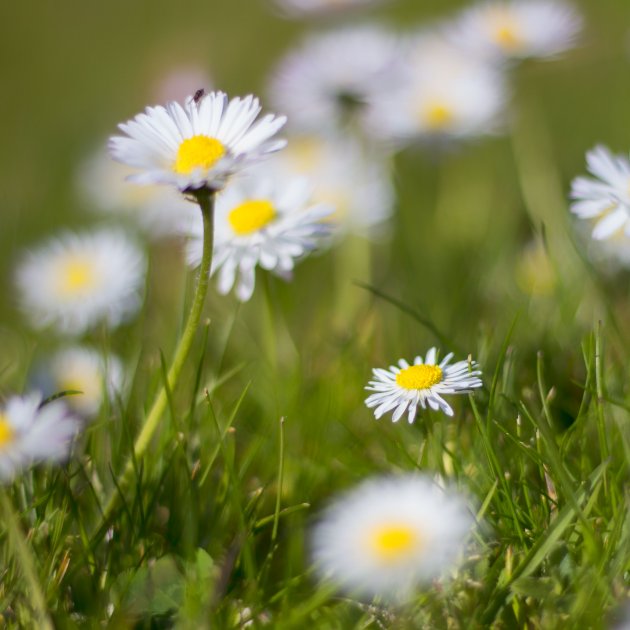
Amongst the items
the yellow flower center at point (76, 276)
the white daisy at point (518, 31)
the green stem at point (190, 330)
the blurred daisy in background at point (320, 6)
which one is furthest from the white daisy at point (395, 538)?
the blurred daisy in background at point (320, 6)

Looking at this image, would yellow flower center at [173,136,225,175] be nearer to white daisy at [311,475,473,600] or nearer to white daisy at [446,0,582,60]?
white daisy at [311,475,473,600]

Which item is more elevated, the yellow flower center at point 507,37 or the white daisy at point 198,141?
the yellow flower center at point 507,37

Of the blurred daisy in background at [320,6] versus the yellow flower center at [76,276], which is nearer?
the yellow flower center at [76,276]

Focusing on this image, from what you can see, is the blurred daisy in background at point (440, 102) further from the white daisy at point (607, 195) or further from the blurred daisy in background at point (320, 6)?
the white daisy at point (607, 195)

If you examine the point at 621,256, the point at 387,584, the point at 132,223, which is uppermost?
the point at 132,223

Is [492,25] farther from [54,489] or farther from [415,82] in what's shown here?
[54,489]

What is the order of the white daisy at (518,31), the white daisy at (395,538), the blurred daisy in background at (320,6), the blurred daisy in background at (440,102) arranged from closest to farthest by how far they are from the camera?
the white daisy at (395,538) < the white daisy at (518,31) < the blurred daisy in background at (440,102) < the blurred daisy in background at (320,6)

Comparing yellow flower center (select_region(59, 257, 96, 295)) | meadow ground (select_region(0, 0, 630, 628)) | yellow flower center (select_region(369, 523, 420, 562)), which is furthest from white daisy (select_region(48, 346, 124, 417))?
yellow flower center (select_region(369, 523, 420, 562))

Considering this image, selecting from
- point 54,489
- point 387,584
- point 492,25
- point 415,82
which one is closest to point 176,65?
point 415,82
